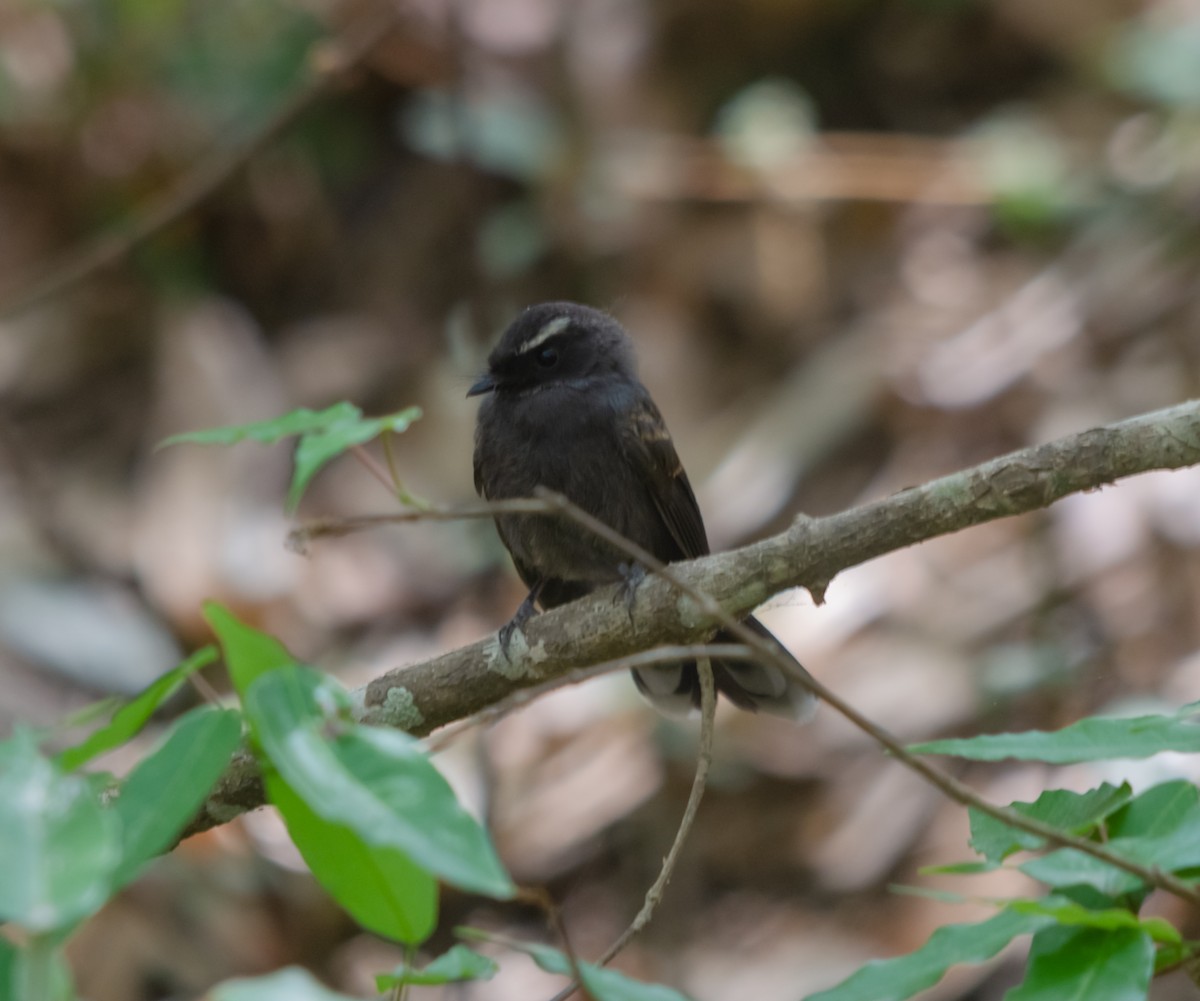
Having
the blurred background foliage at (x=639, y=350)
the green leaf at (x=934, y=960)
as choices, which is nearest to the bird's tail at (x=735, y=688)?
the blurred background foliage at (x=639, y=350)

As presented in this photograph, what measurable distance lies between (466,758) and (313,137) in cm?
489

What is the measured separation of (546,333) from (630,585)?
135 centimetres

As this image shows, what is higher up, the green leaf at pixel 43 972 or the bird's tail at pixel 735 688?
the bird's tail at pixel 735 688

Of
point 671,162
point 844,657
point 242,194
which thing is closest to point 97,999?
point 844,657

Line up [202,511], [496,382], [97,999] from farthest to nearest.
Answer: [202,511], [97,999], [496,382]

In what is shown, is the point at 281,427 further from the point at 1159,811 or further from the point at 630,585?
the point at 630,585

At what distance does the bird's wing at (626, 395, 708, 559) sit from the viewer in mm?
4238

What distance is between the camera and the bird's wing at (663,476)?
4238 mm

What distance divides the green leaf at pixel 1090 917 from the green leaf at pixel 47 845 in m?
0.92

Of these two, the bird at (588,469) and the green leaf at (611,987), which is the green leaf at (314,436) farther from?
the bird at (588,469)

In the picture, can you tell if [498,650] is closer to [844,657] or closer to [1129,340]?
[844,657]

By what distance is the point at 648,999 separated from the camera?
Result: 1388 mm

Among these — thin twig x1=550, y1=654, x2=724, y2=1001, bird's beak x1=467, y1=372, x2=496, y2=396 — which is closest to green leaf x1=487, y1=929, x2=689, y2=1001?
thin twig x1=550, y1=654, x2=724, y2=1001

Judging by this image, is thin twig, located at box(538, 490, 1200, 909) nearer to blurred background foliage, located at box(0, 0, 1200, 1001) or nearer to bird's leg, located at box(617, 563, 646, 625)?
bird's leg, located at box(617, 563, 646, 625)
